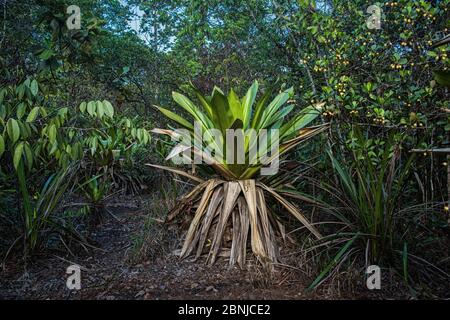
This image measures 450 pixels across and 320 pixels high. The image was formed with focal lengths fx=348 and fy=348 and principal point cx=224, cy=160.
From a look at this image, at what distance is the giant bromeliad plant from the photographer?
2375mm

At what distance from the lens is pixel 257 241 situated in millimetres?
Result: 2324

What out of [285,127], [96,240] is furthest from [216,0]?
[96,240]

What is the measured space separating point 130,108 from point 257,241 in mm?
5762

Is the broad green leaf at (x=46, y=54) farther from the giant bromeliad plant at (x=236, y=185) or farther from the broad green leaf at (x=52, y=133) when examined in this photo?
the giant bromeliad plant at (x=236, y=185)

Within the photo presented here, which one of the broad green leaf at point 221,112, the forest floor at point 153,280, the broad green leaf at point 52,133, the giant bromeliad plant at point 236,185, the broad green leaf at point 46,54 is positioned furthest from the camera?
the broad green leaf at point 221,112

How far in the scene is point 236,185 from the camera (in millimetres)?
2523

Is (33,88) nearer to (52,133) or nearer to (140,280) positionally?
(52,133)

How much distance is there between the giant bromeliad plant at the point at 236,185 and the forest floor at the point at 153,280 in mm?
145

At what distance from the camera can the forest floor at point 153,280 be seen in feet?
6.47

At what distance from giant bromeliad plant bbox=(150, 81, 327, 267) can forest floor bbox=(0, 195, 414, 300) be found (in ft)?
0.48

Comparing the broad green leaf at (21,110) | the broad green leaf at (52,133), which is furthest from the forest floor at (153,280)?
the broad green leaf at (21,110)
